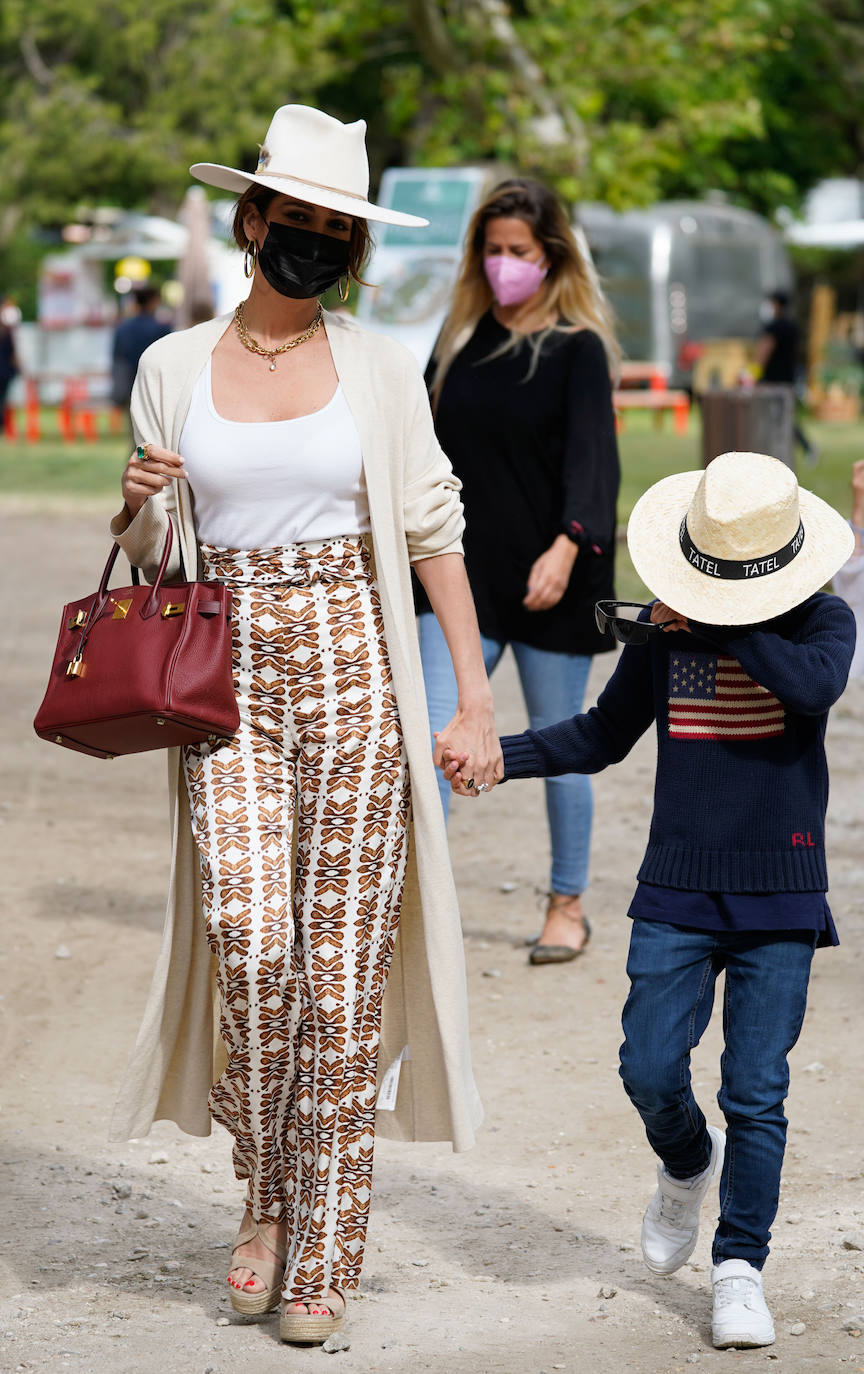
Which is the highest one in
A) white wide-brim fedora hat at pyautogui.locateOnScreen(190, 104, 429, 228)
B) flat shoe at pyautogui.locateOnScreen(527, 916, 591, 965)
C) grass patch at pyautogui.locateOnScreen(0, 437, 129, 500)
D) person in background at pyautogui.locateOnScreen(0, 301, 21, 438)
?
white wide-brim fedora hat at pyautogui.locateOnScreen(190, 104, 429, 228)

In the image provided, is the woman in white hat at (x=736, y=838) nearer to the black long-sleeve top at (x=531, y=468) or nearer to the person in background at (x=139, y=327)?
the black long-sleeve top at (x=531, y=468)

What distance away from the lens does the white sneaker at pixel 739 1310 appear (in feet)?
10.7

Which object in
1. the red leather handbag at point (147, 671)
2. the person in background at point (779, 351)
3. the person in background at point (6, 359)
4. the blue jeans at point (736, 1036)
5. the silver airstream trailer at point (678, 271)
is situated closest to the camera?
the red leather handbag at point (147, 671)

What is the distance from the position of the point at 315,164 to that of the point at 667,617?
39.4 inches

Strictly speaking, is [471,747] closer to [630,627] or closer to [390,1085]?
[630,627]

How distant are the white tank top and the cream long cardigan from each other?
3cm

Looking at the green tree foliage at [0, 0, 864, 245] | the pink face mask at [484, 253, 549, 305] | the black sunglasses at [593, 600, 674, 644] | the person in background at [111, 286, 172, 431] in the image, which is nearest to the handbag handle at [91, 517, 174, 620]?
the black sunglasses at [593, 600, 674, 644]

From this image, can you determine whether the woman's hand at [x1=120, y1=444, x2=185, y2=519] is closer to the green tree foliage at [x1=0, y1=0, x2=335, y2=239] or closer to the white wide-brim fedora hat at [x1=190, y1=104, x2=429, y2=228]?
the white wide-brim fedora hat at [x1=190, y1=104, x2=429, y2=228]

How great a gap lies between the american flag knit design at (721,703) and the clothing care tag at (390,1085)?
2.64 ft

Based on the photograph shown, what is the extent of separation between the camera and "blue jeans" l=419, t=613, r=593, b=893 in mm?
5293

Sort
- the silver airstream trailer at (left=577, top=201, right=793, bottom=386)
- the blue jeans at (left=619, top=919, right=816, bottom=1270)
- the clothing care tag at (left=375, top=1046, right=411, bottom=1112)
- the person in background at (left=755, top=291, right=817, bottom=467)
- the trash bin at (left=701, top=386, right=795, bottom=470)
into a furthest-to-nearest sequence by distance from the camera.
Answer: the silver airstream trailer at (left=577, top=201, right=793, bottom=386) < the person in background at (left=755, top=291, right=817, bottom=467) < the trash bin at (left=701, top=386, right=795, bottom=470) < the clothing care tag at (left=375, top=1046, right=411, bottom=1112) < the blue jeans at (left=619, top=919, right=816, bottom=1270)

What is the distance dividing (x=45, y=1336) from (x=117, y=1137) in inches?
14.3

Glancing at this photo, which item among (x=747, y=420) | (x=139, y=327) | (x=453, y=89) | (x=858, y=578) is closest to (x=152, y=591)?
(x=858, y=578)

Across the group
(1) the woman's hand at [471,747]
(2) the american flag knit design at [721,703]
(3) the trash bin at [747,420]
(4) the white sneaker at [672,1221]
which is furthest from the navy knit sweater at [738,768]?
(3) the trash bin at [747,420]
